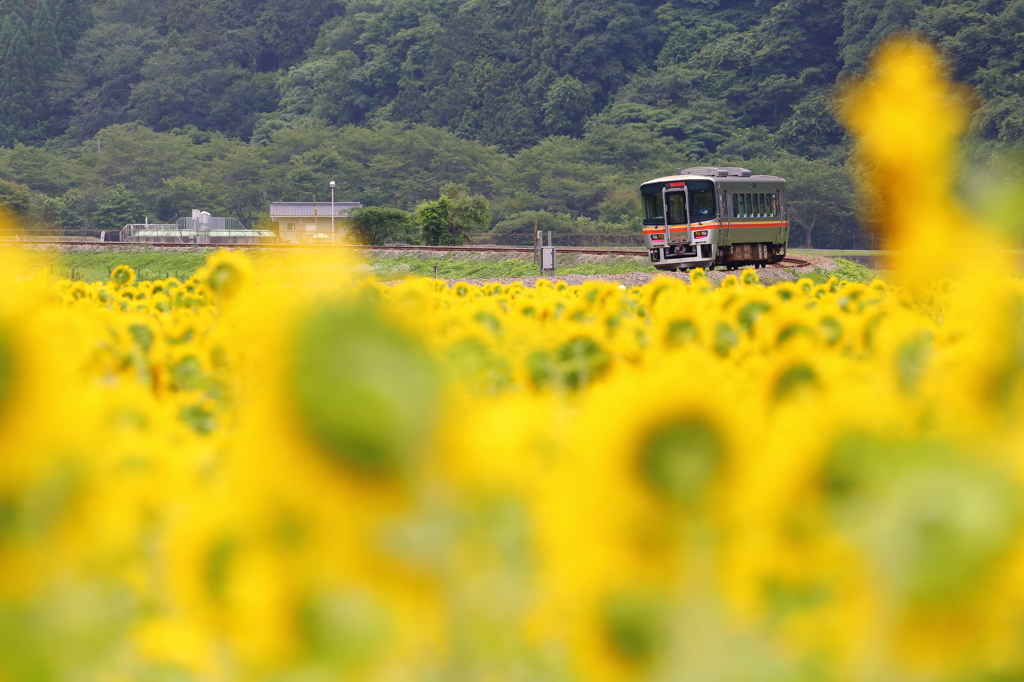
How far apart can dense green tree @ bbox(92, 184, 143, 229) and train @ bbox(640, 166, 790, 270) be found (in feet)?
146

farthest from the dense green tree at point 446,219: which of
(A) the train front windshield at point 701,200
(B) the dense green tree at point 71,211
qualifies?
(B) the dense green tree at point 71,211

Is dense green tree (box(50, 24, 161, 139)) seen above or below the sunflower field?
above

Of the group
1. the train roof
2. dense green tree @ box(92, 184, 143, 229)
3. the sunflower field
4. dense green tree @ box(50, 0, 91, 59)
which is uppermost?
dense green tree @ box(50, 0, 91, 59)

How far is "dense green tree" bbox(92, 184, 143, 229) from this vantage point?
6297cm

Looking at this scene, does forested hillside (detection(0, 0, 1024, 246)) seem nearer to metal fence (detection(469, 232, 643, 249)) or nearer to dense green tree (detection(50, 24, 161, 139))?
dense green tree (detection(50, 24, 161, 139))

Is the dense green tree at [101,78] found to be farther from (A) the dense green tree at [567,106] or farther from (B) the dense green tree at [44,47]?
(A) the dense green tree at [567,106]

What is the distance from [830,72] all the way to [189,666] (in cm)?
7361

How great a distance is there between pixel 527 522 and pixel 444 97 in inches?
3108

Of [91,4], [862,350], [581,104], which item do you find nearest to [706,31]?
[581,104]

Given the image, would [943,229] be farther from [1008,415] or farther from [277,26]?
[277,26]

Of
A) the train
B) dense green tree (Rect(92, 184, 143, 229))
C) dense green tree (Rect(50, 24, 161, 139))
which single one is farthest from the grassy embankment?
dense green tree (Rect(50, 24, 161, 139))

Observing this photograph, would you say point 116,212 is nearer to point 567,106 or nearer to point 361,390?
point 567,106

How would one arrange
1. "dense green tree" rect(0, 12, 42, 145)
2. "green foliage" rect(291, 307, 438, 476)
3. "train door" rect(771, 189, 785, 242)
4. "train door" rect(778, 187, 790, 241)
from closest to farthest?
"green foliage" rect(291, 307, 438, 476)
"train door" rect(771, 189, 785, 242)
"train door" rect(778, 187, 790, 241)
"dense green tree" rect(0, 12, 42, 145)

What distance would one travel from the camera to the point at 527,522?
95 centimetres
